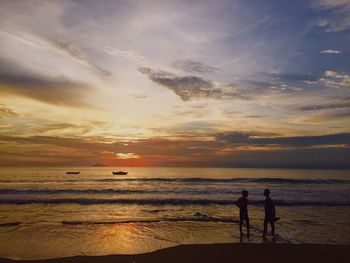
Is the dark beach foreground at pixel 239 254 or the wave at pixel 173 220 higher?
the dark beach foreground at pixel 239 254

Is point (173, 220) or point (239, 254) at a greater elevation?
point (239, 254)

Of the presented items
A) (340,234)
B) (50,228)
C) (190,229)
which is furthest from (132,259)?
(340,234)

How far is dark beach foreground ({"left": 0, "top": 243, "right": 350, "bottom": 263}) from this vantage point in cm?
1008

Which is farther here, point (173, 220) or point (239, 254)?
point (173, 220)

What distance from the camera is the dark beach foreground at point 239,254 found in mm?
10081

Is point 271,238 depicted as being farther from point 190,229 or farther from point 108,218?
point 108,218

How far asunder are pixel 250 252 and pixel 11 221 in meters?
13.3

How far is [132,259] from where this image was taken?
10016mm

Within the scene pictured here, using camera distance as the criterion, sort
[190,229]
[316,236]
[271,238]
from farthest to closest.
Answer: [190,229] → [316,236] → [271,238]

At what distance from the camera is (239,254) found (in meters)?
10.8

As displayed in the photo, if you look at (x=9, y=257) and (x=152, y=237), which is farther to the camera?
(x=152, y=237)

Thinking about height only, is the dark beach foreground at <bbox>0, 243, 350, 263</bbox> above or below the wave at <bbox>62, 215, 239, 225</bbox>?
above

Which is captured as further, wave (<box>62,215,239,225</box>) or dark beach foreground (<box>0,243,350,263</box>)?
wave (<box>62,215,239,225</box>)

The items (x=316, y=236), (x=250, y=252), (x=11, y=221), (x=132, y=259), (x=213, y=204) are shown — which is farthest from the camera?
(x=213, y=204)
